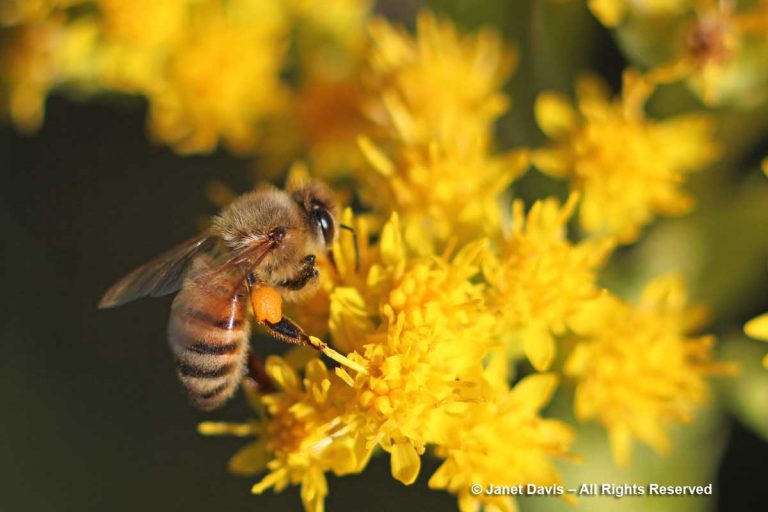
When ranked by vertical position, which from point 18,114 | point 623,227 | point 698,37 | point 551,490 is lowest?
point 551,490

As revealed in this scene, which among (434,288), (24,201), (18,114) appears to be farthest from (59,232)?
(434,288)

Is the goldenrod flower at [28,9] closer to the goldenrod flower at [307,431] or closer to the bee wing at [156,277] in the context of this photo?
the bee wing at [156,277]

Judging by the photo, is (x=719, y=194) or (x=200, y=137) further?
(x=200, y=137)

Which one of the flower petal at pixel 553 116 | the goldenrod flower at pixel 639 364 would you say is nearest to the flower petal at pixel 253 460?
the goldenrod flower at pixel 639 364

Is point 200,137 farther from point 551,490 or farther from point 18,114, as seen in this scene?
point 551,490

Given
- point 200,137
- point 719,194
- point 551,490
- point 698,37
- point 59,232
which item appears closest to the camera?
point 551,490

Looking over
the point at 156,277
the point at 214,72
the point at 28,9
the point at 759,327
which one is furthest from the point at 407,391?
the point at 28,9

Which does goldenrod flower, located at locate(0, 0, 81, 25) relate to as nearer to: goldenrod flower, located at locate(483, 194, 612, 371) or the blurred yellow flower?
the blurred yellow flower
